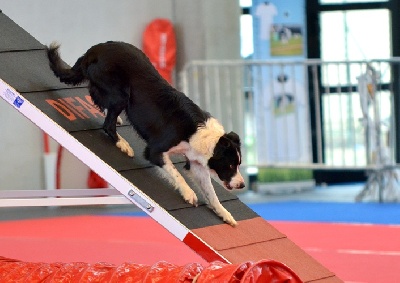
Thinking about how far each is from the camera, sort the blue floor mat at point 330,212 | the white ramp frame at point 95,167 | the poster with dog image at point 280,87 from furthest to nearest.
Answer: the poster with dog image at point 280,87
the blue floor mat at point 330,212
the white ramp frame at point 95,167

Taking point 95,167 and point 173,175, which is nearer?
point 95,167

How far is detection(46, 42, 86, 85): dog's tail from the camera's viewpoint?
14.4 ft

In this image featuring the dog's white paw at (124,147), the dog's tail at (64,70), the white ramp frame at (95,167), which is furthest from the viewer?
the dog's tail at (64,70)

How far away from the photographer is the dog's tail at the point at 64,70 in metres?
4.39

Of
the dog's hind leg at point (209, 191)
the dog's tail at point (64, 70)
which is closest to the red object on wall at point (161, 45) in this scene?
the dog's tail at point (64, 70)

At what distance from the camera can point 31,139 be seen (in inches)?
331

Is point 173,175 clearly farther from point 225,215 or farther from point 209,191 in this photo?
point 225,215

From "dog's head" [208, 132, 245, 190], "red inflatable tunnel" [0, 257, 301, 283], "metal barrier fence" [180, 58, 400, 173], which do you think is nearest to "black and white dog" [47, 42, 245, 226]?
"dog's head" [208, 132, 245, 190]

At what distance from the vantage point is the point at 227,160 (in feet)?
13.1

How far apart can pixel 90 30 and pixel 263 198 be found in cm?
250

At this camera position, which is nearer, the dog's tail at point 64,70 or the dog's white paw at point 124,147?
the dog's white paw at point 124,147

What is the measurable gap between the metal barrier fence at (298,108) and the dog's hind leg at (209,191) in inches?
167

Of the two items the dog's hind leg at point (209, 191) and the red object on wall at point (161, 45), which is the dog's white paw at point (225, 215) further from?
the red object on wall at point (161, 45)

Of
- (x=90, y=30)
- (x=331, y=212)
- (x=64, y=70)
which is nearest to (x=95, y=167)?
(x=64, y=70)
